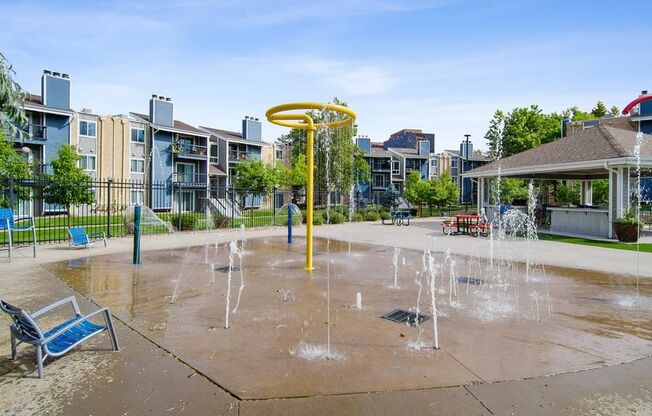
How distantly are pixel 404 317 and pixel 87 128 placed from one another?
36.8 m

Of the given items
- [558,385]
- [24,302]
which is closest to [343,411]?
[558,385]

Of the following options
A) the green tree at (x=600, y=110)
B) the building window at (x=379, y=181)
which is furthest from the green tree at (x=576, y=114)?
the building window at (x=379, y=181)

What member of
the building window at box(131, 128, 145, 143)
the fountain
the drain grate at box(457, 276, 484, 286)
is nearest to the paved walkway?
the drain grate at box(457, 276, 484, 286)

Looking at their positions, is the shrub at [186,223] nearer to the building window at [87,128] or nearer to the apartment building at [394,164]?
the building window at [87,128]

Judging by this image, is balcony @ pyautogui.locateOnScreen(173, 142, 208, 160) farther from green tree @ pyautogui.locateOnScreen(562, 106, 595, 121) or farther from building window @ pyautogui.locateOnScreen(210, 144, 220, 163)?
green tree @ pyautogui.locateOnScreen(562, 106, 595, 121)

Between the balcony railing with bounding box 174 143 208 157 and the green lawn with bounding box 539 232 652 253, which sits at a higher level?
the balcony railing with bounding box 174 143 208 157

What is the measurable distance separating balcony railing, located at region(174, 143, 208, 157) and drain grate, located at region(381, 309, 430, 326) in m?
37.8

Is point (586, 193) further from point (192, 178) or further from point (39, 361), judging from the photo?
point (192, 178)

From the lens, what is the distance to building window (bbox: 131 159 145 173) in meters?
37.9

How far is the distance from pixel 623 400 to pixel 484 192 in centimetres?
2593

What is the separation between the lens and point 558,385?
3.98 m

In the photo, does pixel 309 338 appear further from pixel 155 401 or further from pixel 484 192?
pixel 484 192

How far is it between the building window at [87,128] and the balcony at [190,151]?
7.10 metres

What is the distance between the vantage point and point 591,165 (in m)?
17.6
